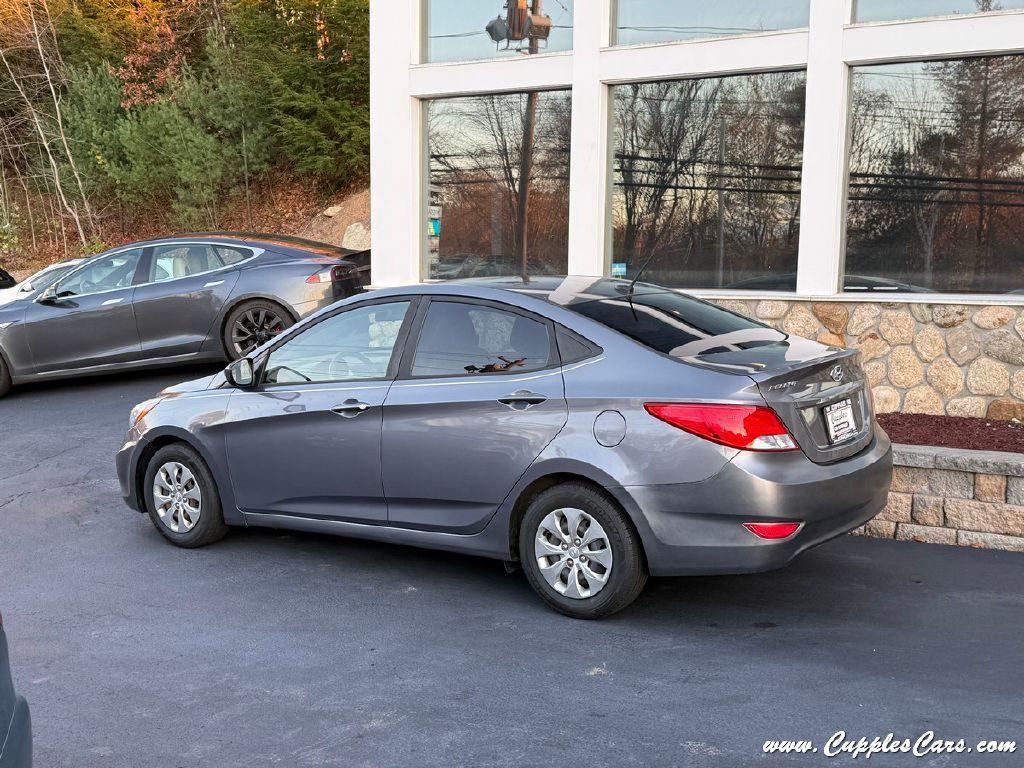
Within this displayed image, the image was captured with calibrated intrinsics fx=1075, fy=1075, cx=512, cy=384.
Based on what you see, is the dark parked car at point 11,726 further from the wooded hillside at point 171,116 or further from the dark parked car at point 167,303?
the wooded hillside at point 171,116

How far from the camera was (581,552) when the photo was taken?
204 inches

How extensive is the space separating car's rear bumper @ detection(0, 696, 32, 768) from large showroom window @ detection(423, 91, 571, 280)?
28.9 feet

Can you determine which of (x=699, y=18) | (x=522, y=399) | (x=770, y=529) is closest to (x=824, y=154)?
(x=699, y=18)

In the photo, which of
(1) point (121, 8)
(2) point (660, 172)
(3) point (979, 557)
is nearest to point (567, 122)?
(2) point (660, 172)

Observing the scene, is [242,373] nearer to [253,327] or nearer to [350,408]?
[350,408]

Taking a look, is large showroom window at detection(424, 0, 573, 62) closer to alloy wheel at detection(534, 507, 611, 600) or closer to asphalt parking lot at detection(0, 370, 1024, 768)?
asphalt parking lot at detection(0, 370, 1024, 768)

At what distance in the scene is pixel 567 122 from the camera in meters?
11.0

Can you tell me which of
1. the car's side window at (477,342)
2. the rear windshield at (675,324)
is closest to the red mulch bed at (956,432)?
the rear windshield at (675,324)

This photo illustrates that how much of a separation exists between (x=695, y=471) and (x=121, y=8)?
1105 inches

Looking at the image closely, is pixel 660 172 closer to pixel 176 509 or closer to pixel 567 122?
pixel 567 122

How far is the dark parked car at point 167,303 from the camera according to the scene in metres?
11.8

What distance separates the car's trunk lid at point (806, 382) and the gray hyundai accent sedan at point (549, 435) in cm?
1

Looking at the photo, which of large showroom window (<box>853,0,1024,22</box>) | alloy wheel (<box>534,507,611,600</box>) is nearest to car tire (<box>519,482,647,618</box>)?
alloy wheel (<box>534,507,611,600</box>)

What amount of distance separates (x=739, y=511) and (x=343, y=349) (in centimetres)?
251
